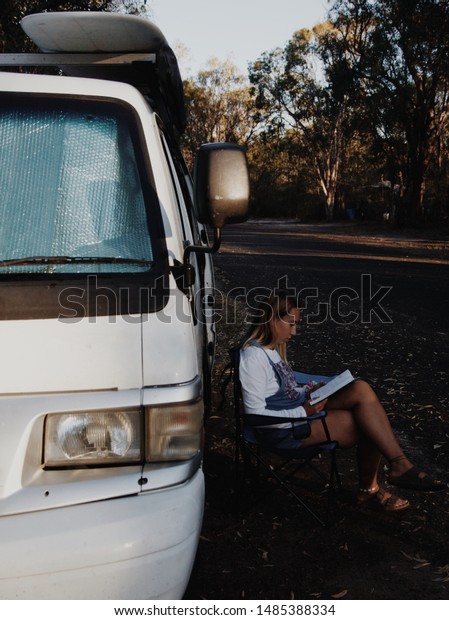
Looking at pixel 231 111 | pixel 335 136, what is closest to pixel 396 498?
pixel 335 136

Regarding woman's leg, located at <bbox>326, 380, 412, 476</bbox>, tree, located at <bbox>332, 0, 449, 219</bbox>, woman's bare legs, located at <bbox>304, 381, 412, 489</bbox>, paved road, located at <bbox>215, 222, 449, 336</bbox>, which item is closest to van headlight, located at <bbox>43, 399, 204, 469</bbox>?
woman's bare legs, located at <bbox>304, 381, 412, 489</bbox>

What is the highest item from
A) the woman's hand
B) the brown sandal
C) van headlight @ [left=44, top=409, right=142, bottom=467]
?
van headlight @ [left=44, top=409, right=142, bottom=467]

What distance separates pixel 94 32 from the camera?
3.08m

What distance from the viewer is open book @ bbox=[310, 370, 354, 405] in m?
3.84

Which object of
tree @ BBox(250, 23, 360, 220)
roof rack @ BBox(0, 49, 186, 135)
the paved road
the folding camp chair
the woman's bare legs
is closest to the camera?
roof rack @ BBox(0, 49, 186, 135)

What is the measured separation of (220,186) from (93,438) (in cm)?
103

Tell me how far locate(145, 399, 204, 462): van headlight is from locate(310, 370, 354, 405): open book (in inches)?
68.5

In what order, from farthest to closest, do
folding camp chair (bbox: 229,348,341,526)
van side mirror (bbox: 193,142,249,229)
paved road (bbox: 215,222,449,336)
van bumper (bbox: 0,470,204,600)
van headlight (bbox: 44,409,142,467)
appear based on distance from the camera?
paved road (bbox: 215,222,449,336)
folding camp chair (bbox: 229,348,341,526)
van side mirror (bbox: 193,142,249,229)
van headlight (bbox: 44,409,142,467)
van bumper (bbox: 0,470,204,600)

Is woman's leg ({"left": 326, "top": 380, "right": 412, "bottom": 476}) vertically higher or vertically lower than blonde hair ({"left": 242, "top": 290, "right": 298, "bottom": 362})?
lower

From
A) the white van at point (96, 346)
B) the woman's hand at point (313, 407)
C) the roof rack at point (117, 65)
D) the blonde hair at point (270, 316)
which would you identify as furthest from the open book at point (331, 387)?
the roof rack at point (117, 65)

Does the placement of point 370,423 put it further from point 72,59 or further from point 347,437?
point 72,59

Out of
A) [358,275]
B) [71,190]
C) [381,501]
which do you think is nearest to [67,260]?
[71,190]

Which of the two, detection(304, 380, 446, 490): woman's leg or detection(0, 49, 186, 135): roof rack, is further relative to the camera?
detection(304, 380, 446, 490): woman's leg

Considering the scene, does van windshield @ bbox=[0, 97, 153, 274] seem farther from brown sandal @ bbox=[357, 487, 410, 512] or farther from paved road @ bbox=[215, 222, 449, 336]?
paved road @ bbox=[215, 222, 449, 336]
